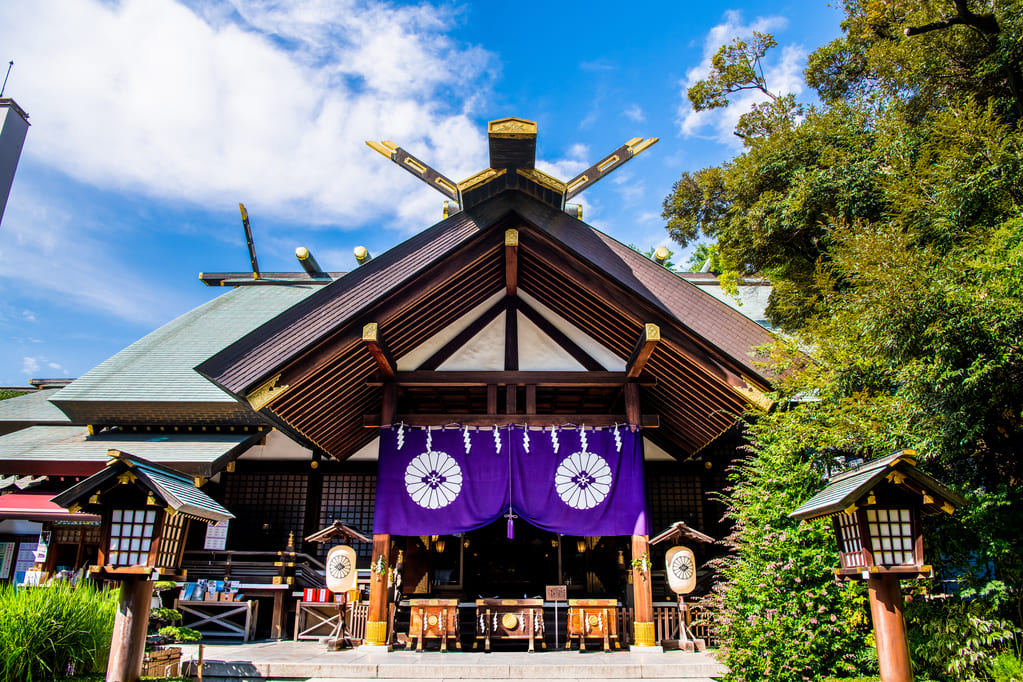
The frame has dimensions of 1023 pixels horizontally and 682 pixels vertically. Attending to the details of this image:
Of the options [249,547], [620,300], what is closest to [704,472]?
[620,300]

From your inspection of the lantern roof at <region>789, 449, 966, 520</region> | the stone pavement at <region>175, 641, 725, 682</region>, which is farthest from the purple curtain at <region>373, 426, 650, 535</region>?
the lantern roof at <region>789, 449, 966, 520</region>

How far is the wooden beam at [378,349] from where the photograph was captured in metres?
9.07

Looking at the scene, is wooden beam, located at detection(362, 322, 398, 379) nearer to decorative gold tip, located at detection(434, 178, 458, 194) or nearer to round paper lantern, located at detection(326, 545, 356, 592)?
decorative gold tip, located at detection(434, 178, 458, 194)

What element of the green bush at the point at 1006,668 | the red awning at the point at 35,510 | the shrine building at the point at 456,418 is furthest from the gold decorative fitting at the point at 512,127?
the red awning at the point at 35,510

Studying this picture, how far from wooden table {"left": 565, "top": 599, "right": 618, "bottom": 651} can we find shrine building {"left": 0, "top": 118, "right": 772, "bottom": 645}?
1.18 feet

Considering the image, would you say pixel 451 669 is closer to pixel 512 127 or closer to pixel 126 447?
pixel 512 127

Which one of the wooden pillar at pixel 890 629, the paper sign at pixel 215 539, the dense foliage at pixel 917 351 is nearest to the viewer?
the wooden pillar at pixel 890 629

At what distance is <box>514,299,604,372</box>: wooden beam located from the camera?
1077cm

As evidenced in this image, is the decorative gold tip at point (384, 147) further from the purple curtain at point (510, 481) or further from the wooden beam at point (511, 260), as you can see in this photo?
the purple curtain at point (510, 481)

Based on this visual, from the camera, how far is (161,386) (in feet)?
41.4

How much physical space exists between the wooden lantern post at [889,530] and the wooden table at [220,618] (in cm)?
955

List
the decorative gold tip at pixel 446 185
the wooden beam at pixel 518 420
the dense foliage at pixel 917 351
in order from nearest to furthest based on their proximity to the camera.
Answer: the dense foliage at pixel 917 351, the decorative gold tip at pixel 446 185, the wooden beam at pixel 518 420

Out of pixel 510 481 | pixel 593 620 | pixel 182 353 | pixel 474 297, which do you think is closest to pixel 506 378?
pixel 474 297

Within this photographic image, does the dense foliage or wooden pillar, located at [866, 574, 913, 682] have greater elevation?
the dense foliage
